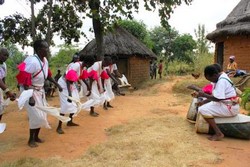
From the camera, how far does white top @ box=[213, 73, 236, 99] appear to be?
226 inches

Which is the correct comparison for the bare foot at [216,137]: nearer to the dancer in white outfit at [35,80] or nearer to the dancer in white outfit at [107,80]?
the dancer in white outfit at [35,80]

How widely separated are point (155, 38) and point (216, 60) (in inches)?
818

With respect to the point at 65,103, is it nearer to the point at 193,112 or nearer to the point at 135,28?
the point at 193,112

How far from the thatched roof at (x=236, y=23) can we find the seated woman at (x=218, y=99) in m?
8.31

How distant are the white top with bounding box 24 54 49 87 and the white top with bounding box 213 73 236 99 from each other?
288 cm

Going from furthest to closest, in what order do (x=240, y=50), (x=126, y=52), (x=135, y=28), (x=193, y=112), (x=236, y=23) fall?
(x=135, y=28), (x=126, y=52), (x=236, y=23), (x=240, y=50), (x=193, y=112)

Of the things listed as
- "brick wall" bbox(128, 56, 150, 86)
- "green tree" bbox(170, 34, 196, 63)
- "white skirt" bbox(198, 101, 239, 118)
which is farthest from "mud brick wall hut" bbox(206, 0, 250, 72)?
"green tree" bbox(170, 34, 196, 63)

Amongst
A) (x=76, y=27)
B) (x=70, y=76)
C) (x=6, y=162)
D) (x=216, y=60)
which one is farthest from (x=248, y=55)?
(x=6, y=162)

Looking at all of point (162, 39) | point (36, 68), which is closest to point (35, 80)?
point (36, 68)

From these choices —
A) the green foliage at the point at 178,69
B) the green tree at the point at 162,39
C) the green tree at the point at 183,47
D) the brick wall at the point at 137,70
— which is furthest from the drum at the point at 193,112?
the green tree at the point at 162,39

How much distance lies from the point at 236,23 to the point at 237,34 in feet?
2.53

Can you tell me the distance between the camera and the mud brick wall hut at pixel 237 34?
13750 millimetres

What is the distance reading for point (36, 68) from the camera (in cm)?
548

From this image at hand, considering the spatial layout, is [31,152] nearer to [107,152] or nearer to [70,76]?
[107,152]
